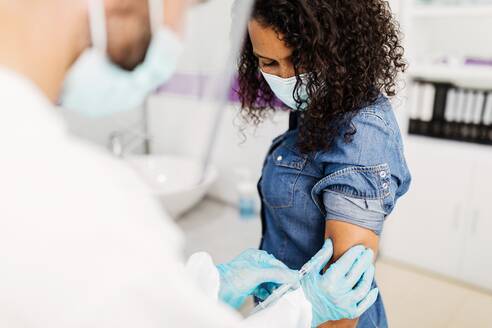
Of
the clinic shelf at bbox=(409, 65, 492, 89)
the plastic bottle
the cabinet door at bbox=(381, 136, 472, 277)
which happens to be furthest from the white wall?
the clinic shelf at bbox=(409, 65, 492, 89)

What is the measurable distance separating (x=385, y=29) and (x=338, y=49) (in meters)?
0.14

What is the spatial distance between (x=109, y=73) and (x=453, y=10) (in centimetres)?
188

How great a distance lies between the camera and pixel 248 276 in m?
0.66

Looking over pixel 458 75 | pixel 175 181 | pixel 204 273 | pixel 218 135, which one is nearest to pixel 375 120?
pixel 218 135

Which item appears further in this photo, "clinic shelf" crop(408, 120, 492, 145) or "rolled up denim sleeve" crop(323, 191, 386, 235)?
"clinic shelf" crop(408, 120, 492, 145)

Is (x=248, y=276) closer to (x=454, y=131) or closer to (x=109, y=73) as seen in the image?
(x=109, y=73)

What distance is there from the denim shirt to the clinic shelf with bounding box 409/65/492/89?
4.39 feet

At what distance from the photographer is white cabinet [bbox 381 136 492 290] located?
1875 mm

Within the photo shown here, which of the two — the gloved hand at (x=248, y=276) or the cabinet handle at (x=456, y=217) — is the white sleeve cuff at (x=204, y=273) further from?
the cabinet handle at (x=456, y=217)

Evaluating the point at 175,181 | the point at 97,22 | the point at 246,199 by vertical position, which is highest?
the point at 97,22

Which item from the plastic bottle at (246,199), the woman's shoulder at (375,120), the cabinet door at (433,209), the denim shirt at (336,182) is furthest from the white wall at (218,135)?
the cabinet door at (433,209)

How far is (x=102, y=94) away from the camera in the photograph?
1.38ft

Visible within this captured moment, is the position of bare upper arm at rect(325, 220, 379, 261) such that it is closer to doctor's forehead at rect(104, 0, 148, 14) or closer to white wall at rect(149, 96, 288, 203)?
white wall at rect(149, 96, 288, 203)

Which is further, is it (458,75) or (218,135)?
(458,75)
